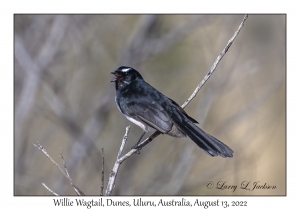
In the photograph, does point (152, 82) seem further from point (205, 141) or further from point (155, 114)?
point (205, 141)

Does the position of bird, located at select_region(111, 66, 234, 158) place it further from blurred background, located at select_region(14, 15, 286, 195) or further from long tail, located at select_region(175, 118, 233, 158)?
blurred background, located at select_region(14, 15, 286, 195)

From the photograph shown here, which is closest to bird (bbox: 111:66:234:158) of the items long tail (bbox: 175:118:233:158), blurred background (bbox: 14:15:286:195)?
long tail (bbox: 175:118:233:158)

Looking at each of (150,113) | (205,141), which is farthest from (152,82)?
(205,141)

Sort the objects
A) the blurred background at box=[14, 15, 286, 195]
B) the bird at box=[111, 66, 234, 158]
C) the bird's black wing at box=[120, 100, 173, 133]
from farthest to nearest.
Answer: the blurred background at box=[14, 15, 286, 195]
the bird's black wing at box=[120, 100, 173, 133]
the bird at box=[111, 66, 234, 158]

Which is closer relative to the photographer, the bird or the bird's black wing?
the bird

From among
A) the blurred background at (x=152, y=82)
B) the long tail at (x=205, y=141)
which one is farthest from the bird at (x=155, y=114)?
the blurred background at (x=152, y=82)

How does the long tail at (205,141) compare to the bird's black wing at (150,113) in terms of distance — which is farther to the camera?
the bird's black wing at (150,113)

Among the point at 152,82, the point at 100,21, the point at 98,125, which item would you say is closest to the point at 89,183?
the point at 98,125

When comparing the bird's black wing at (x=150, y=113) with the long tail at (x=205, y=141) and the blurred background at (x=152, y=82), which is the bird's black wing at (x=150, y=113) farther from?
the blurred background at (x=152, y=82)
